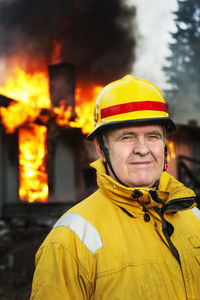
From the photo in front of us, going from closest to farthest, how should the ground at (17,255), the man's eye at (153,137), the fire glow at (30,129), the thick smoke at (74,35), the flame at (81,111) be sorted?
the man's eye at (153,137), the ground at (17,255), the fire glow at (30,129), the flame at (81,111), the thick smoke at (74,35)

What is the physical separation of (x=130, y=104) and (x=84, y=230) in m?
0.94

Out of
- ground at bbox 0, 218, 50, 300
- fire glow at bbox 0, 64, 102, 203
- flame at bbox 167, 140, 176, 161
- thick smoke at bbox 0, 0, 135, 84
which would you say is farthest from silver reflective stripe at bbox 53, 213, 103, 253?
thick smoke at bbox 0, 0, 135, 84

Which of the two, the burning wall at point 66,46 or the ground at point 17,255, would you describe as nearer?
the ground at point 17,255

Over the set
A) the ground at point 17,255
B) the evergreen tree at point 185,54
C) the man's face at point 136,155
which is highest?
the evergreen tree at point 185,54

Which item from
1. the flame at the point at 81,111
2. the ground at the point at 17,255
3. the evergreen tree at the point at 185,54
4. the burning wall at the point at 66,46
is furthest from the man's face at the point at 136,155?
the evergreen tree at the point at 185,54

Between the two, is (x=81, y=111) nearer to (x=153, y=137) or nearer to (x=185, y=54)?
(x=153, y=137)

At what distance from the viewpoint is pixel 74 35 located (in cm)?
1702

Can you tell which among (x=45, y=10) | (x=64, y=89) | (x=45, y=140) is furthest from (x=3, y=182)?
(x=45, y=10)

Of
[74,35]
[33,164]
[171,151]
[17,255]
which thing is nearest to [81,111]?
[33,164]

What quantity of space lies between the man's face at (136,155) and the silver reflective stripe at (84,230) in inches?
16.7

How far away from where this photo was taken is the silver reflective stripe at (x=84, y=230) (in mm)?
1672

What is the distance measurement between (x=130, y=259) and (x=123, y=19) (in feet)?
62.5

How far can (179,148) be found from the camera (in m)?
16.6

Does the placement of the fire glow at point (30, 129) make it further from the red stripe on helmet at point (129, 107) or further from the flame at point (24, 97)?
the red stripe on helmet at point (129, 107)
